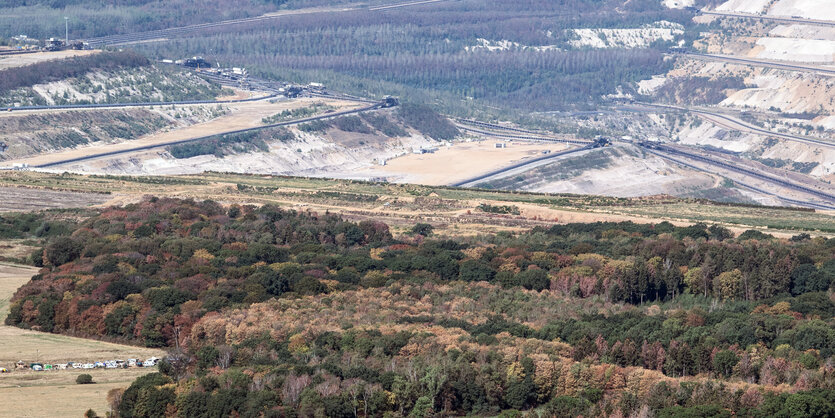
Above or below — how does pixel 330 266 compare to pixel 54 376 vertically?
below

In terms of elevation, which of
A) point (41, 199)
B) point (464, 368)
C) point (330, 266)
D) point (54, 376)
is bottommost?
point (41, 199)

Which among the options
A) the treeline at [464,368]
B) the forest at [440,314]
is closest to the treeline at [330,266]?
the forest at [440,314]

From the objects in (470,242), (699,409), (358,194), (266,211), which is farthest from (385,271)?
(358,194)

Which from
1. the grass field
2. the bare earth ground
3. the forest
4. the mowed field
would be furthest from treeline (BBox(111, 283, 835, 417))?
the bare earth ground

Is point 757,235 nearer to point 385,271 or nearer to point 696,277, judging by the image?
point 696,277

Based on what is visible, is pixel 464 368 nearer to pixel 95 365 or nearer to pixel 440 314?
pixel 440 314

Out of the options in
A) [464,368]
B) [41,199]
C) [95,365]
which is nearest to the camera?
[464,368]

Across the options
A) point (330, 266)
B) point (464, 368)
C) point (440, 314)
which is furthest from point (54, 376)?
point (330, 266)

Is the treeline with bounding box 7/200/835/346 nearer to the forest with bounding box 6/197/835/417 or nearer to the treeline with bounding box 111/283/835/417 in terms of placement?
the forest with bounding box 6/197/835/417
